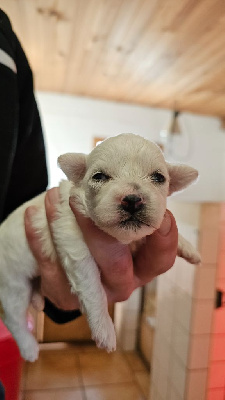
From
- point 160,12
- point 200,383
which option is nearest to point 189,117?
point 160,12

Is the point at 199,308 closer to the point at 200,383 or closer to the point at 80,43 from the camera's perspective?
the point at 200,383

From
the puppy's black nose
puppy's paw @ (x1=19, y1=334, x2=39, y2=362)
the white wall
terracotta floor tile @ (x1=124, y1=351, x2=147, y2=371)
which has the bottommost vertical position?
terracotta floor tile @ (x1=124, y1=351, x2=147, y2=371)

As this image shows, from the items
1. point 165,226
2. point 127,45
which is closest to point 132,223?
point 165,226

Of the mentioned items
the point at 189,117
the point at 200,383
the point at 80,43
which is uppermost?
the point at 80,43

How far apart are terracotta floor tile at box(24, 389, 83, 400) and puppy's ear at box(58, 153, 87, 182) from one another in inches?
73.2

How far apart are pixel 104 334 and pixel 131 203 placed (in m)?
0.31

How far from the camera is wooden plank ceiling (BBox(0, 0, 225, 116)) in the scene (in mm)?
2129

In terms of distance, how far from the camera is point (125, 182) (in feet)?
1.90

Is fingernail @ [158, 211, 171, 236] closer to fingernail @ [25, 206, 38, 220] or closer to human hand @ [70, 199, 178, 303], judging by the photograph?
human hand @ [70, 199, 178, 303]

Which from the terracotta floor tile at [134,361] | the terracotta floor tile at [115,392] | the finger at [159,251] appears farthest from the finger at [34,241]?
the terracotta floor tile at [134,361]

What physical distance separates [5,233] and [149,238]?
1.38ft

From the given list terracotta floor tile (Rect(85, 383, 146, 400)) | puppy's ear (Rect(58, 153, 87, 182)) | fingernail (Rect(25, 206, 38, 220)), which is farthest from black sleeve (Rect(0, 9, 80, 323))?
terracotta floor tile (Rect(85, 383, 146, 400))

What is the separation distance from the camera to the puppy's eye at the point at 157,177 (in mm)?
627

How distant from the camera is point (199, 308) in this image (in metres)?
1.78
